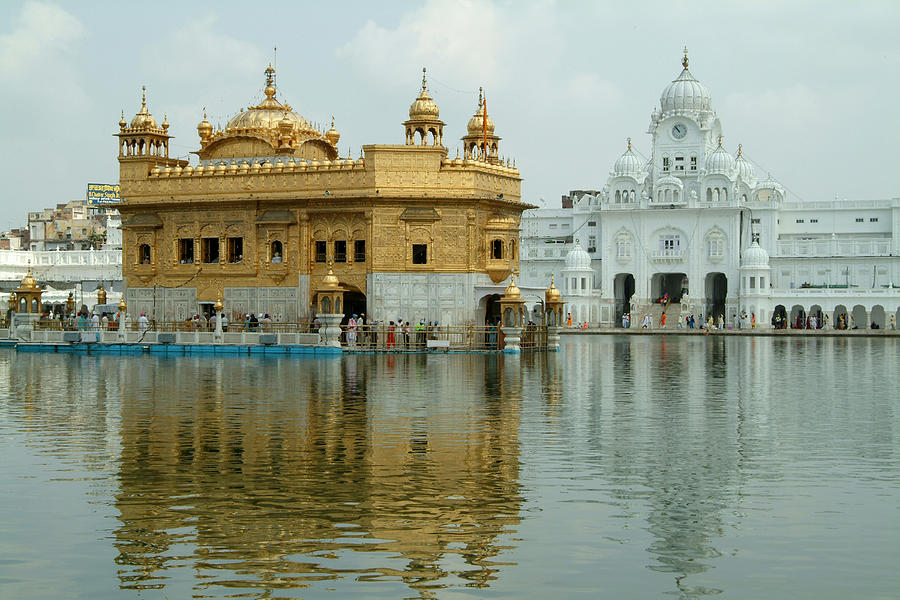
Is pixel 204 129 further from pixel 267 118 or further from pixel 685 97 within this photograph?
pixel 685 97

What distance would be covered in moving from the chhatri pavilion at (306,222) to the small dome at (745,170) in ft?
132

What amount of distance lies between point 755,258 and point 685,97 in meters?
15.7

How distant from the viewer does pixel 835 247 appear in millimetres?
77625

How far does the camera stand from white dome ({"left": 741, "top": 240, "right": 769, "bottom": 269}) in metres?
73.5

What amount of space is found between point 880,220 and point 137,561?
7641 cm

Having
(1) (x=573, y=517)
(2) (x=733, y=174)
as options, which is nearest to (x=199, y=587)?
(1) (x=573, y=517)

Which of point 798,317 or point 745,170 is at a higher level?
point 745,170

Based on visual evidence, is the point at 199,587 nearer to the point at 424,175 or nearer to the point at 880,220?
the point at 424,175

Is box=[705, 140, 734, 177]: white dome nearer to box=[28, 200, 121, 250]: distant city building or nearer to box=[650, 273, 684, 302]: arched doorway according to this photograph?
box=[650, 273, 684, 302]: arched doorway

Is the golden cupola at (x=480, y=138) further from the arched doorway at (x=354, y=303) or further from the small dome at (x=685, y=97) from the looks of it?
the small dome at (x=685, y=97)

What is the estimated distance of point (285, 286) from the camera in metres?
42.3

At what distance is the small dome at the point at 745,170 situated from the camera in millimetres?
82500

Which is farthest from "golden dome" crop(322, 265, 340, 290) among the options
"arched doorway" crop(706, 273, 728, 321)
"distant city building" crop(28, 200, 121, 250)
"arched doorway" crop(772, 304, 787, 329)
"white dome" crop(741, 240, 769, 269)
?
"distant city building" crop(28, 200, 121, 250)

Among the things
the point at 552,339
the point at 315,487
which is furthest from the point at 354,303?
the point at 315,487
